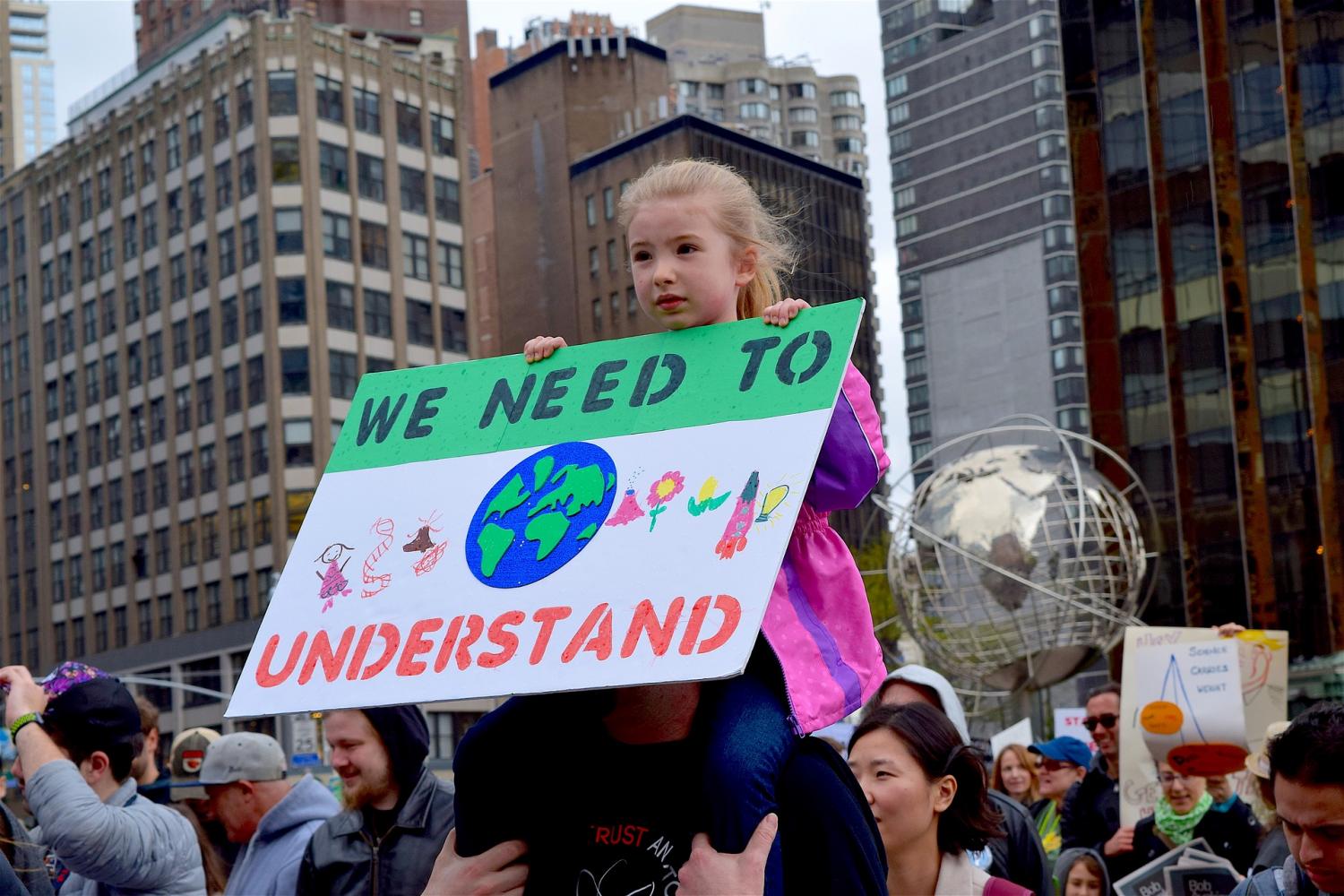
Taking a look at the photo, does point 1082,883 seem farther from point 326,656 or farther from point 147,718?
point 326,656

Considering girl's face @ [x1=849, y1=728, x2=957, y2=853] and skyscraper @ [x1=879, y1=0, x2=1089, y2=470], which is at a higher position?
skyscraper @ [x1=879, y1=0, x2=1089, y2=470]

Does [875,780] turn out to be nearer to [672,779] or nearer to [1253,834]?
[672,779]

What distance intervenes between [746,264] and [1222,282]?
A: 26731 mm

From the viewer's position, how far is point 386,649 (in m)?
3.29

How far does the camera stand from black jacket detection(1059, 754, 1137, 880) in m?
10.1

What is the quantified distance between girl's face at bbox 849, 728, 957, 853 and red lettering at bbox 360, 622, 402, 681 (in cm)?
212

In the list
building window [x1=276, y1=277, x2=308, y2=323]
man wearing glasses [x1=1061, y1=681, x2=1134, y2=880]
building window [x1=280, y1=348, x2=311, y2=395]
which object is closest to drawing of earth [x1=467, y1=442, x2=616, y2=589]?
man wearing glasses [x1=1061, y1=681, x2=1134, y2=880]

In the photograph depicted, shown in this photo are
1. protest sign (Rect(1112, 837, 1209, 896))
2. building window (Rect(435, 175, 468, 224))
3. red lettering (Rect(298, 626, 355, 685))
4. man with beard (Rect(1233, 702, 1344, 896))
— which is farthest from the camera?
building window (Rect(435, 175, 468, 224))

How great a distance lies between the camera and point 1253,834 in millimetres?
8672

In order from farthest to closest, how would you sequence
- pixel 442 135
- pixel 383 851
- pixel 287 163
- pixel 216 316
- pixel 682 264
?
pixel 442 135
pixel 216 316
pixel 287 163
pixel 383 851
pixel 682 264

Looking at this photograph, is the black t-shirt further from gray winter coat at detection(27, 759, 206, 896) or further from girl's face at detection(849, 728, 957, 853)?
gray winter coat at detection(27, 759, 206, 896)

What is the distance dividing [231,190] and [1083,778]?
73.7 metres

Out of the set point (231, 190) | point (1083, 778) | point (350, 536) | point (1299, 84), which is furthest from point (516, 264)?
point (350, 536)

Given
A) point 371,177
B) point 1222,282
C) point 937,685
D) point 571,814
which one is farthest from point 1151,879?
point 371,177
